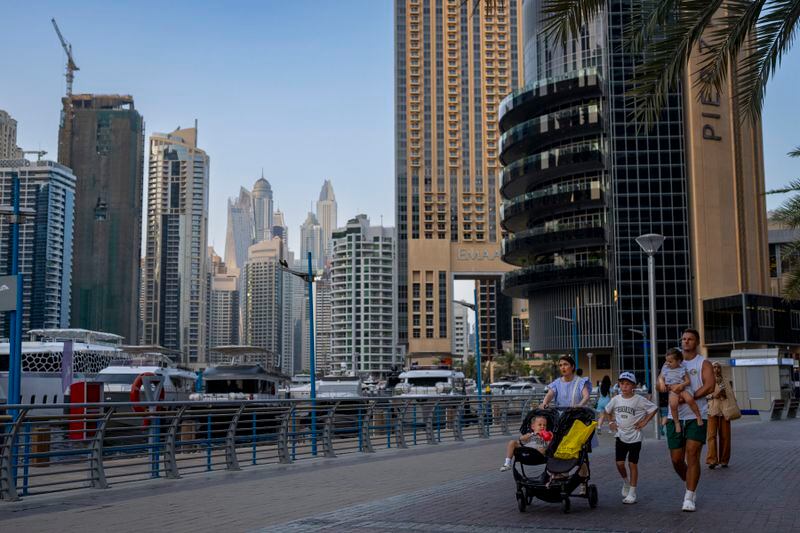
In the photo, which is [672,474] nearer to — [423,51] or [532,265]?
[532,265]

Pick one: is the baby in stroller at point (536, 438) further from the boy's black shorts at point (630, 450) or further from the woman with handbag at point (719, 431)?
the woman with handbag at point (719, 431)

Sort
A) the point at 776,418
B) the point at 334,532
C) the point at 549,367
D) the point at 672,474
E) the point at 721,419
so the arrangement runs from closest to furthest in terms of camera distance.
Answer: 1. the point at 334,532
2. the point at 672,474
3. the point at 721,419
4. the point at 776,418
5. the point at 549,367

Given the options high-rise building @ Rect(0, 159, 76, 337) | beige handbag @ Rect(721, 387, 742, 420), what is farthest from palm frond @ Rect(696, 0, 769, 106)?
high-rise building @ Rect(0, 159, 76, 337)

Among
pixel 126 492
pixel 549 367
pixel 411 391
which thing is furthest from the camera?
pixel 549 367

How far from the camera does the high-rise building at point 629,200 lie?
84062 millimetres

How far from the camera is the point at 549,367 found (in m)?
146

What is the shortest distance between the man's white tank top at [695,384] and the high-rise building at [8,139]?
176m

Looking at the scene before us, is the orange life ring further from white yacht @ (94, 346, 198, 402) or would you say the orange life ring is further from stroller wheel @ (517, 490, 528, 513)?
stroller wheel @ (517, 490, 528, 513)

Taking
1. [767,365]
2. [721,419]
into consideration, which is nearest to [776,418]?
[767,365]

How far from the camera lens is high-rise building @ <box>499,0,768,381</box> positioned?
84.1m

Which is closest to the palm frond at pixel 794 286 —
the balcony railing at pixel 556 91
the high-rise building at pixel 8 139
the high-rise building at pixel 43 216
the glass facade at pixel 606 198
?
the high-rise building at pixel 43 216

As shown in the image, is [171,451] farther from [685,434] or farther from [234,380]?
[234,380]

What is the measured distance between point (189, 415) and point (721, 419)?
8956mm

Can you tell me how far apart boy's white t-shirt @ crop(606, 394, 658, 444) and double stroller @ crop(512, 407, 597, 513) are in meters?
0.47
